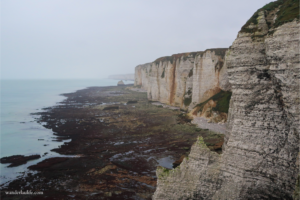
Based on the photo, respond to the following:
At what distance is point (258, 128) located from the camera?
8016mm

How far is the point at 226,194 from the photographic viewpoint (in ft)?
27.8

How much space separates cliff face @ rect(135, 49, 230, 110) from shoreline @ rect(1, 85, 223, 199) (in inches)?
276

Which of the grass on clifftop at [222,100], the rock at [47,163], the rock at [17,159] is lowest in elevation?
the rock at [17,159]

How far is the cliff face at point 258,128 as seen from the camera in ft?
23.0

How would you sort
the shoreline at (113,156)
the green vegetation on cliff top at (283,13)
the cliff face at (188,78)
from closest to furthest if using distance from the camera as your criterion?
the green vegetation on cliff top at (283,13) < the shoreline at (113,156) < the cliff face at (188,78)

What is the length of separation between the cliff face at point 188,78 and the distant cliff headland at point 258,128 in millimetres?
24945

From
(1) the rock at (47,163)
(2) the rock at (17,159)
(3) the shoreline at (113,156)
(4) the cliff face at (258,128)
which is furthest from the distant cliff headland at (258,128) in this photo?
(2) the rock at (17,159)

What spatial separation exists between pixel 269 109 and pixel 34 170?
2067 centimetres

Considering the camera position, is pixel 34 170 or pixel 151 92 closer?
pixel 34 170

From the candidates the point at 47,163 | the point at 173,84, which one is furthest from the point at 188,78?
the point at 47,163

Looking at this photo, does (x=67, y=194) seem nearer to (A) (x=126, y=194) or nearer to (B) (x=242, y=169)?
(A) (x=126, y=194)

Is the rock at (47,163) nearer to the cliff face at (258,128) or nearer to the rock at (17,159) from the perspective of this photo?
the rock at (17,159)

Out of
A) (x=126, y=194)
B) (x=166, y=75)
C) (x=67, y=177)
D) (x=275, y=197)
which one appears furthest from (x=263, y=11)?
(x=166, y=75)

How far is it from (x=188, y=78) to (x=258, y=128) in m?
33.5
